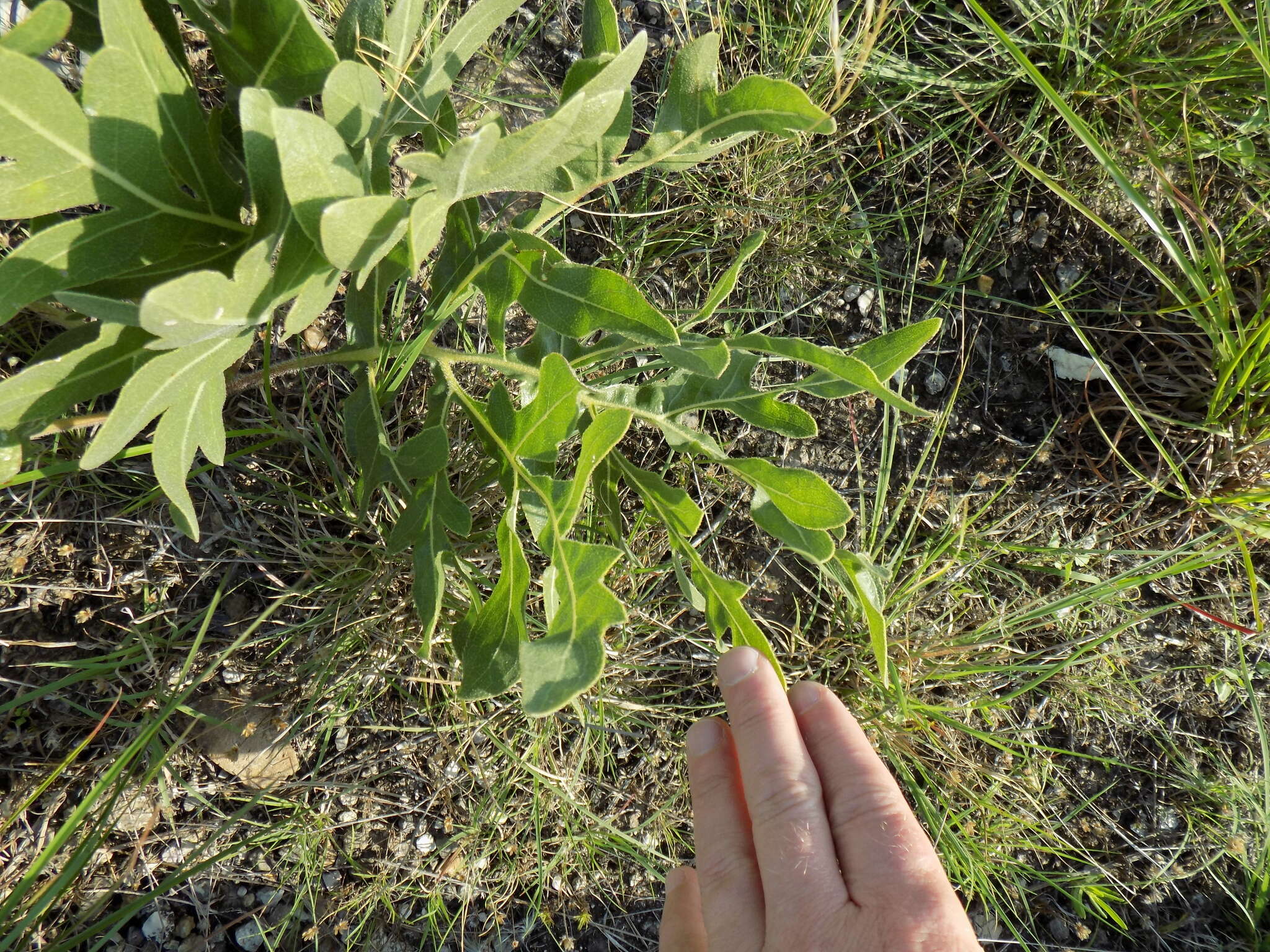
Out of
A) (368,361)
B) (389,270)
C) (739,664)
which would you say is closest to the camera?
(389,270)

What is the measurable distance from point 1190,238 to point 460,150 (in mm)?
1944

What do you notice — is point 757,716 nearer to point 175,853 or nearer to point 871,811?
point 871,811

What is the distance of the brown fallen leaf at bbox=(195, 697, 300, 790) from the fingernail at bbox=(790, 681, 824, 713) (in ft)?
3.56

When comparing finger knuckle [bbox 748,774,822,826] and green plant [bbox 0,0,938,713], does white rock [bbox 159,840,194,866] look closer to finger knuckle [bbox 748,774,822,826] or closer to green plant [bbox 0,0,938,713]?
green plant [bbox 0,0,938,713]

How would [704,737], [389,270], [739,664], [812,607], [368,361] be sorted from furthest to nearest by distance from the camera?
[812,607] → [704,737] → [739,664] → [368,361] → [389,270]

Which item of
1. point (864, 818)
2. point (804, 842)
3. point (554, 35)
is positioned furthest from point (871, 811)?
point (554, 35)

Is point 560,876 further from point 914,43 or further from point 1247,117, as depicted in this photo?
point 1247,117

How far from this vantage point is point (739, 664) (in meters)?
1.46

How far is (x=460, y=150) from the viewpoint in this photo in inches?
34.3

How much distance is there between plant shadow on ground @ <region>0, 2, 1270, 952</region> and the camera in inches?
69.3

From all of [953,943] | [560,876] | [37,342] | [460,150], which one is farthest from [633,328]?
[560,876]

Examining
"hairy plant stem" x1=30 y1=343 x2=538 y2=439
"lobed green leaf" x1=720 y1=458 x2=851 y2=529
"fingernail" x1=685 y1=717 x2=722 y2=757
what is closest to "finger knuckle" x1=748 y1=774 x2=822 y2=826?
"fingernail" x1=685 y1=717 x2=722 y2=757

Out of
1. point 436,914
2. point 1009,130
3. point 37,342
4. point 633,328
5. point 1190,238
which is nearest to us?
point 633,328

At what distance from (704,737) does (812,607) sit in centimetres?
65
